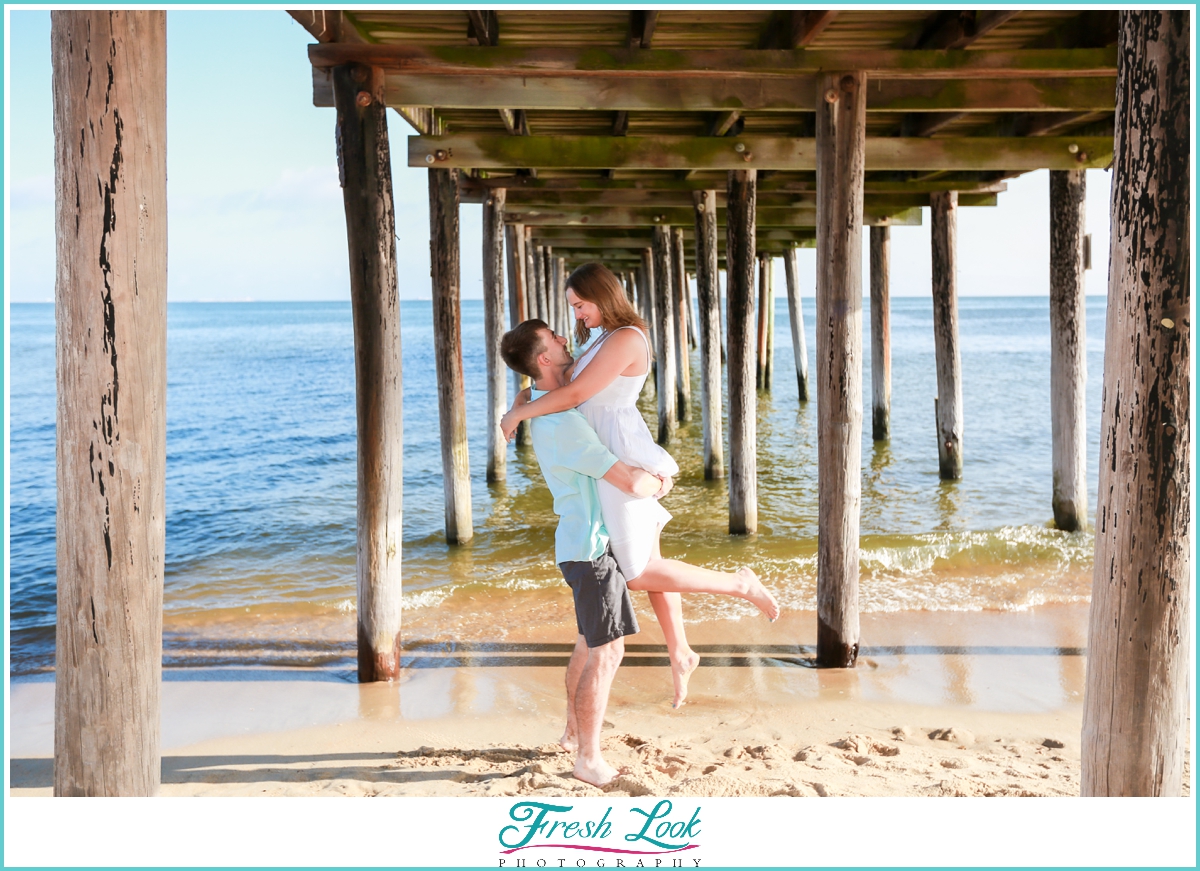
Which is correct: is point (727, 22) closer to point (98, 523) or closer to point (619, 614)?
point (619, 614)

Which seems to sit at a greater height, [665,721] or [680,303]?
[680,303]

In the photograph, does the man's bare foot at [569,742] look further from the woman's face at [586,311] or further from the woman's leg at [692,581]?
the woman's face at [586,311]

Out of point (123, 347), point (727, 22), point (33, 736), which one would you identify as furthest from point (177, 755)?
point (727, 22)

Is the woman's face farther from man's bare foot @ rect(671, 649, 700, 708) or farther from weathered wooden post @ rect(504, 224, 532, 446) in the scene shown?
weathered wooden post @ rect(504, 224, 532, 446)

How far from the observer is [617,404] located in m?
3.00

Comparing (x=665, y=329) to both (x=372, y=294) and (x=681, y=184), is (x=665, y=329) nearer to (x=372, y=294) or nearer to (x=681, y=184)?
(x=681, y=184)

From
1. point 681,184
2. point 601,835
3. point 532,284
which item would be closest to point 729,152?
point 681,184

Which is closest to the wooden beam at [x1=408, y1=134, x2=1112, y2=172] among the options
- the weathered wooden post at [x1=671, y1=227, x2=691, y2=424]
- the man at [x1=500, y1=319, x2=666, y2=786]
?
the man at [x1=500, y1=319, x2=666, y2=786]

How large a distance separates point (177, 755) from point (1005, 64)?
5.00 meters

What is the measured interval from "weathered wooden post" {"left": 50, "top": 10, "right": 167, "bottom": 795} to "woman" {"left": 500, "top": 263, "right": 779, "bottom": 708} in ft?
3.64

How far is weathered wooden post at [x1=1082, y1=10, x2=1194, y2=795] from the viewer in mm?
2076

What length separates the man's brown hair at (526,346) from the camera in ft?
9.62

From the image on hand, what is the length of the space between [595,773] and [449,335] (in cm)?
497

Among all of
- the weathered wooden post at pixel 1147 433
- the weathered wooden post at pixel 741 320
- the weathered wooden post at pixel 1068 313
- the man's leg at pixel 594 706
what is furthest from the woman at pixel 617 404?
the weathered wooden post at pixel 1068 313
